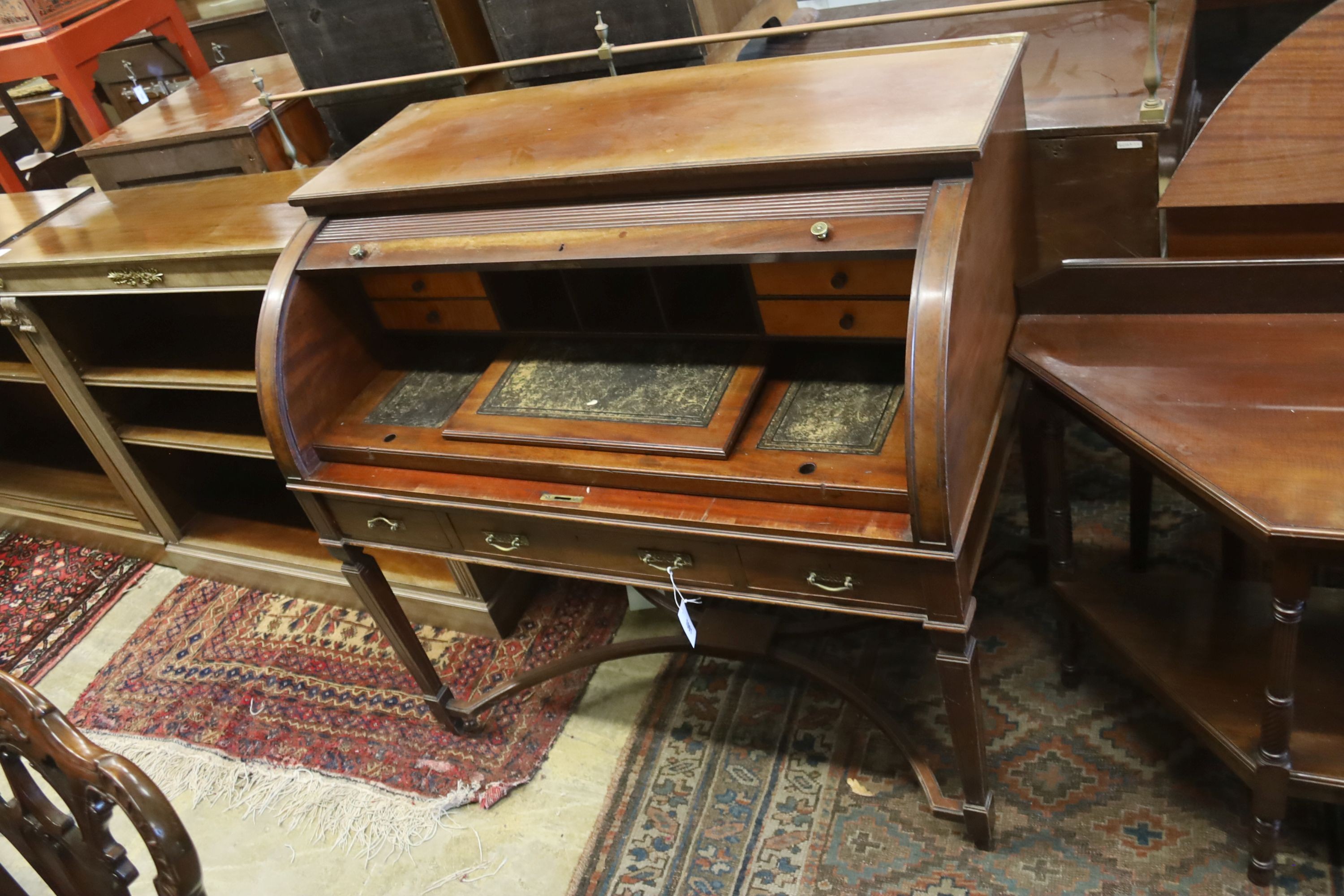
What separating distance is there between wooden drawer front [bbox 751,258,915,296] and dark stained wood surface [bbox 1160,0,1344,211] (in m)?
0.54

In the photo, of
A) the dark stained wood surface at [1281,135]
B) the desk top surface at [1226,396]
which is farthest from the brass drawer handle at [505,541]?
the dark stained wood surface at [1281,135]

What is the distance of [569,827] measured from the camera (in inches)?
93.4

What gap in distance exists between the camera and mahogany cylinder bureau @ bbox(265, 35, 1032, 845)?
5.06 feet

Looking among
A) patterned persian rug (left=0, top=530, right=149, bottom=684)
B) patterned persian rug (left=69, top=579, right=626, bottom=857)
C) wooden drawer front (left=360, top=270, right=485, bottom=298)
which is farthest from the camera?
patterned persian rug (left=0, top=530, right=149, bottom=684)

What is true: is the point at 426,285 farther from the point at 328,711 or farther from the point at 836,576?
the point at 328,711

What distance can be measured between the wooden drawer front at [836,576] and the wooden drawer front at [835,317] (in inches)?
15.2

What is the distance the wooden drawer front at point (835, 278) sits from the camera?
1.68m

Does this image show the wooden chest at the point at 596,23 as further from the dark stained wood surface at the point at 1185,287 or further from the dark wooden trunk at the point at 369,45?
the dark stained wood surface at the point at 1185,287

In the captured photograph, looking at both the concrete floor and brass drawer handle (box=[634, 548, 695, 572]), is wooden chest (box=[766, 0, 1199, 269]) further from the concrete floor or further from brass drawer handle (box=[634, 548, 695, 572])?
the concrete floor

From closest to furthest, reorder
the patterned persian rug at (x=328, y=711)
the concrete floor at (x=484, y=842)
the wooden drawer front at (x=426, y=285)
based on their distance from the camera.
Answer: the wooden drawer front at (x=426, y=285), the concrete floor at (x=484, y=842), the patterned persian rug at (x=328, y=711)

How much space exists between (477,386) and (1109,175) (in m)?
1.30

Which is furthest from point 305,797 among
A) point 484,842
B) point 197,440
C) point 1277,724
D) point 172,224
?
point 1277,724

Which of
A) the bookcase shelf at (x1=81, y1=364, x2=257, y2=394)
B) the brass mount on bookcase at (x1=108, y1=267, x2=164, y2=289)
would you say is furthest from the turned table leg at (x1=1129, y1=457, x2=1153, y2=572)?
the brass mount on bookcase at (x1=108, y1=267, x2=164, y2=289)

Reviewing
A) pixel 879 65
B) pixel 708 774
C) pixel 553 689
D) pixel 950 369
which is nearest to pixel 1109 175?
pixel 879 65
